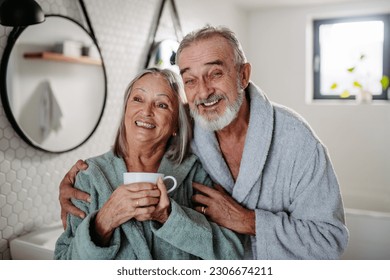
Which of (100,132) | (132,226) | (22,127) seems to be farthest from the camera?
(100,132)

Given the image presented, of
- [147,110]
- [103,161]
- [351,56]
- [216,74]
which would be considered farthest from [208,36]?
[351,56]

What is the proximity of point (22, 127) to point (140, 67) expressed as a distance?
423 millimetres

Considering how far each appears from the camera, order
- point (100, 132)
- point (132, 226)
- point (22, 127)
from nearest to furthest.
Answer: point (132, 226) → point (22, 127) → point (100, 132)

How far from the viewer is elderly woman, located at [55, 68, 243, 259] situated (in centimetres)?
67

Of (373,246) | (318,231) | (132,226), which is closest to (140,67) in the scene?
(132,226)

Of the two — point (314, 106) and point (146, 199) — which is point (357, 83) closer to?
point (314, 106)

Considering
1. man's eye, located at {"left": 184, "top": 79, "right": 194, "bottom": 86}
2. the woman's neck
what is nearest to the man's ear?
man's eye, located at {"left": 184, "top": 79, "right": 194, "bottom": 86}

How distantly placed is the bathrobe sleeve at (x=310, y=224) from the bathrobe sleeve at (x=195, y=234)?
2.1 inches

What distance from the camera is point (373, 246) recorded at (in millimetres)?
1152

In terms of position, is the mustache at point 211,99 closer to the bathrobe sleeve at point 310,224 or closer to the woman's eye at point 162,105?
the woman's eye at point 162,105

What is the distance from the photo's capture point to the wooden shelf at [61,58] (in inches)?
35.5

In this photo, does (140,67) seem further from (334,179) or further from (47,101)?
(334,179)

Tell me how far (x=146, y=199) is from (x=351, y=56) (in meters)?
0.70

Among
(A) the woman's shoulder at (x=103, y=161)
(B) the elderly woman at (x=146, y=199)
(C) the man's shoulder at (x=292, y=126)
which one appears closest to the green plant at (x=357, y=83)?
(C) the man's shoulder at (x=292, y=126)
